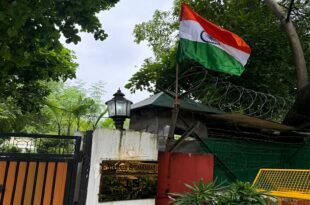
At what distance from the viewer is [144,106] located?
7242 millimetres

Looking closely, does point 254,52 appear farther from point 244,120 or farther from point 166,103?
point 166,103

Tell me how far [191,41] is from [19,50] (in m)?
3.33

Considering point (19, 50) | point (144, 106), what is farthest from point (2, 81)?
Result: point (144, 106)

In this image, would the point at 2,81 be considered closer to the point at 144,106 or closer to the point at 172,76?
the point at 144,106

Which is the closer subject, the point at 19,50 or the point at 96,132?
the point at 96,132

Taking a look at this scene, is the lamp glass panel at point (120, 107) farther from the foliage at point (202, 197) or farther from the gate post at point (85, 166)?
the foliage at point (202, 197)

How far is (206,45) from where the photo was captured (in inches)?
257

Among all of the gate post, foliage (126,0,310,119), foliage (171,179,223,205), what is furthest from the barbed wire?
the gate post

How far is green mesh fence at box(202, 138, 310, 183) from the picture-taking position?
671cm

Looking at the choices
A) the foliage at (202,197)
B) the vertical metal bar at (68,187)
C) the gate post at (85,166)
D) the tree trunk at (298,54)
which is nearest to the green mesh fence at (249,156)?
the foliage at (202,197)

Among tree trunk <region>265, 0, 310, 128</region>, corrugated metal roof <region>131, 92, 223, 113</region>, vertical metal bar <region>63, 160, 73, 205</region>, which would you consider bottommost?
vertical metal bar <region>63, 160, 73, 205</region>

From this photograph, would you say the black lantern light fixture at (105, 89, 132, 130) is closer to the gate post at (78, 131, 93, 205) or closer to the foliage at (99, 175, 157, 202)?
the gate post at (78, 131, 93, 205)

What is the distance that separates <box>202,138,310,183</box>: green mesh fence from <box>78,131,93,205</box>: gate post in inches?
111

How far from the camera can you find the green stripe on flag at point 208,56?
639 centimetres
